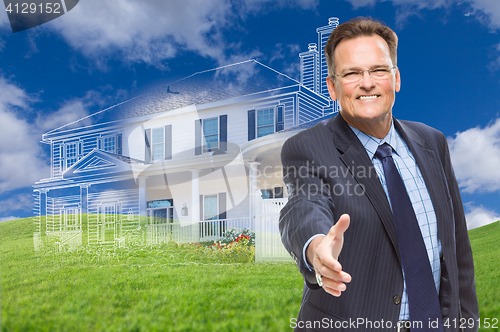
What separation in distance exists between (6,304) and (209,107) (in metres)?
6.83

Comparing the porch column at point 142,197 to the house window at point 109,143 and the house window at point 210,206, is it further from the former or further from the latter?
the house window at point 109,143

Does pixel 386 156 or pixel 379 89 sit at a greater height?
pixel 379 89

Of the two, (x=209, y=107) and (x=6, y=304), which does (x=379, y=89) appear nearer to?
(x=6, y=304)

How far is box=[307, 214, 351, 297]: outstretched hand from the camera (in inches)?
33.9

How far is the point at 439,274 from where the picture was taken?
142 cm

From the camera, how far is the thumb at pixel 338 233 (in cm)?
86

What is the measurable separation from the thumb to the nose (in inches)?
28.5

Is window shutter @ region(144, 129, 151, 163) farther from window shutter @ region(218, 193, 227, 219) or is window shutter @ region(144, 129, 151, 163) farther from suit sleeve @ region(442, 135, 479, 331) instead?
suit sleeve @ region(442, 135, 479, 331)

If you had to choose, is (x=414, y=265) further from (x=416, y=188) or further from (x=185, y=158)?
(x=185, y=158)

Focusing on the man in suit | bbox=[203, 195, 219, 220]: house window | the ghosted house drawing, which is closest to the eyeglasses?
the man in suit

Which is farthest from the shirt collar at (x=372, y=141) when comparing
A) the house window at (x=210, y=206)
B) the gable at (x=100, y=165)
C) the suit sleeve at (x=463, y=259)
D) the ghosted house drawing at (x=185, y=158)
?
the gable at (x=100, y=165)

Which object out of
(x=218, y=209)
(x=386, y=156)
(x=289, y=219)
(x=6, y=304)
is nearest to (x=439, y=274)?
Answer: (x=386, y=156)

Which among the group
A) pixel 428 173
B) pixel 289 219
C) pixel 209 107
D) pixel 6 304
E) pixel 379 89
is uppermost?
pixel 209 107

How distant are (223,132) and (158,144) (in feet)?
7.84
